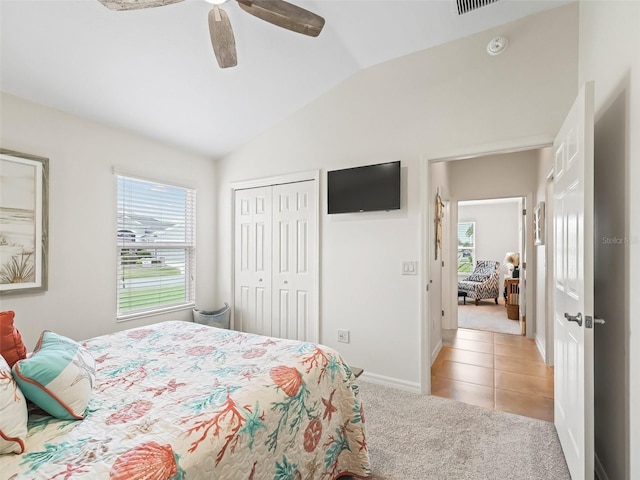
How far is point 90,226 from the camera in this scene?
9.34ft

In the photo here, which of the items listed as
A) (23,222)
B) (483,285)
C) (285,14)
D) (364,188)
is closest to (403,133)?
(364,188)

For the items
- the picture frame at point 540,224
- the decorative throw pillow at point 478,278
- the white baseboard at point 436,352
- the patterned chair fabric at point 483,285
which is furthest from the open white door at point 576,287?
the decorative throw pillow at point 478,278

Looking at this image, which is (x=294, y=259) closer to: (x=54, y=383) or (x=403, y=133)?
(x=403, y=133)

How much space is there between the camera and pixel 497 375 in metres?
3.15

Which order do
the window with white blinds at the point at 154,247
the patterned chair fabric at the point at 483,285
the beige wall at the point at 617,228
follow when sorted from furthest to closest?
the patterned chair fabric at the point at 483,285 → the window with white blinds at the point at 154,247 → the beige wall at the point at 617,228

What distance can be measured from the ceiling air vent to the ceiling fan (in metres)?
1.10

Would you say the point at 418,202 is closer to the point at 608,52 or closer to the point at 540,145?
the point at 540,145

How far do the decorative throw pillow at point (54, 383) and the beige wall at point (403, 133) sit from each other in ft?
7.50

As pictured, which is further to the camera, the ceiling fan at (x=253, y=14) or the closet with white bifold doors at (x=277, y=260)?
the closet with white bifold doors at (x=277, y=260)

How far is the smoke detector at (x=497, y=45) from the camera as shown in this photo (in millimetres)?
2362

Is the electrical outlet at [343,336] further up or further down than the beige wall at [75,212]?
further down

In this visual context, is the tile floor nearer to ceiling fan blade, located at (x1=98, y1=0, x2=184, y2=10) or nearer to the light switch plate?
the light switch plate

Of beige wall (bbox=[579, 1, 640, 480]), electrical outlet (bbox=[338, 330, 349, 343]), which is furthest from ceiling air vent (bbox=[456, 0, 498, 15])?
electrical outlet (bbox=[338, 330, 349, 343])

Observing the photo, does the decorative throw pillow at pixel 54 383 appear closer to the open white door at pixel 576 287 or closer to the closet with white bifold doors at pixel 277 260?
the open white door at pixel 576 287
